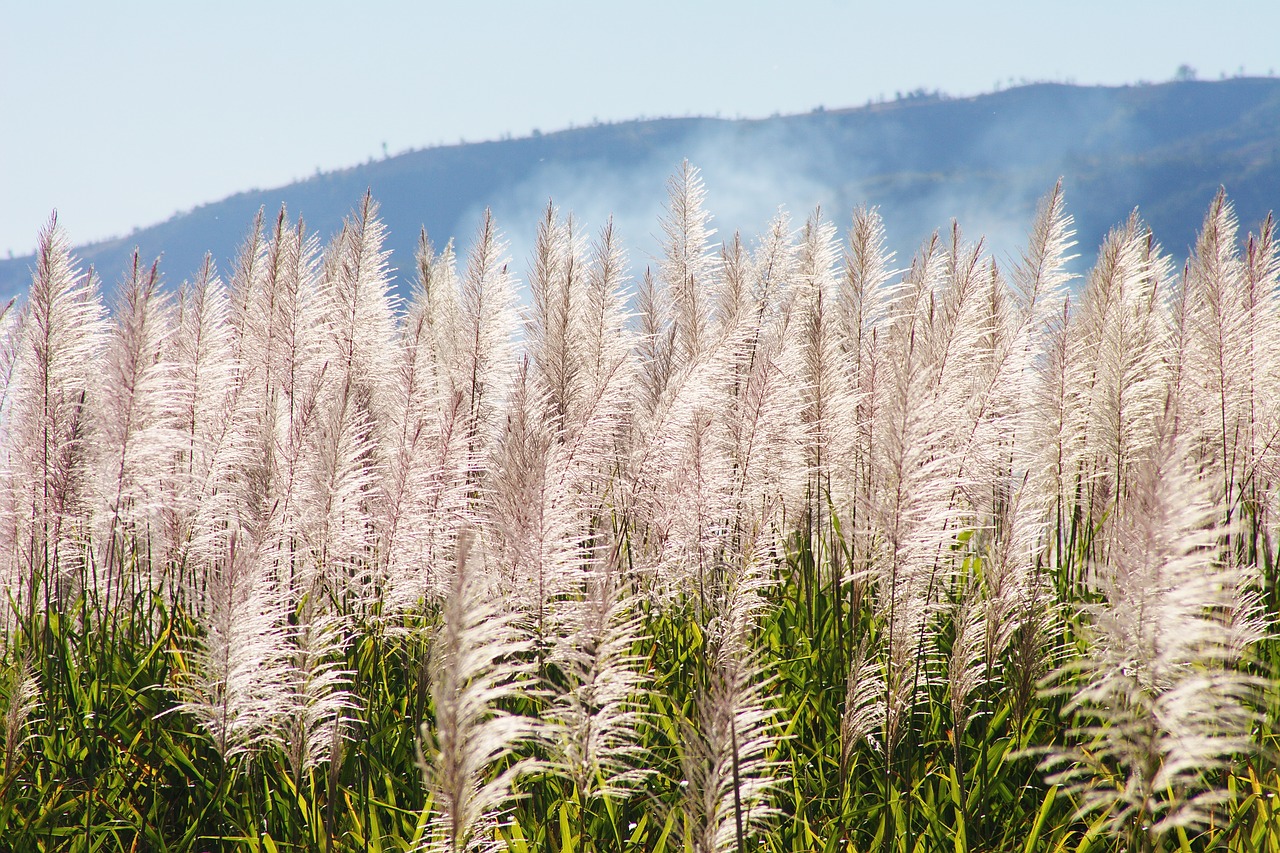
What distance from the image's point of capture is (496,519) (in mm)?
2340

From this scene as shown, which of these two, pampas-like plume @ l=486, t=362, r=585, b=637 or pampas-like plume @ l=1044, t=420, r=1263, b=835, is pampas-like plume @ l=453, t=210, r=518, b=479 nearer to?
pampas-like plume @ l=486, t=362, r=585, b=637

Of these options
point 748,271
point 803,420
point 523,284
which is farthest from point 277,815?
point 748,271

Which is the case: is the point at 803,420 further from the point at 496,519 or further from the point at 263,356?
the point at 263,356

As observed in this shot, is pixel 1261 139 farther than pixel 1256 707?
Yes

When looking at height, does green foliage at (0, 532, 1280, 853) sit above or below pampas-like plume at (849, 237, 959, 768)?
below

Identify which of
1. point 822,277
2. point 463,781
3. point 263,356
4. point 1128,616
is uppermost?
point 822,277

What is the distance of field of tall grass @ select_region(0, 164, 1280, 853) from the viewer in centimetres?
187

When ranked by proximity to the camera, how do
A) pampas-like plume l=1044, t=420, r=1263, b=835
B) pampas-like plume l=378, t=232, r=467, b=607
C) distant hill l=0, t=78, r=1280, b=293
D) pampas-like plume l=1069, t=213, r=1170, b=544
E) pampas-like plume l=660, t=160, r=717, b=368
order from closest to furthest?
pampas-like plume l=1044, t=420, r=1263, b=835 < pampas-like plume l=378, t=232, r=467, b=607 < pampas-like plume l=1069, t=213, r=1170, b=544 < pampas-like plume l=660, t=160, r=717, b=368 < distant hill l=0, t=78, r=1280, b=293

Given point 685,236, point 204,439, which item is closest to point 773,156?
point 685,236

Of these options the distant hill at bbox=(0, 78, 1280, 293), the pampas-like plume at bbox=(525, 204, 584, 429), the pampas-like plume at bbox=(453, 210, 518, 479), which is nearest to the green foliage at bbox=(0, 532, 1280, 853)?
the pampas-like plume at bbox=(525, 204, 584, 429)

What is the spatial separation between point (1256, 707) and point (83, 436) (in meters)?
4.73

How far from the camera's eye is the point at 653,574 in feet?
9.41

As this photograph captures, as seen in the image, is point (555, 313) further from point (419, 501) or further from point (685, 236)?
point (419, 501)

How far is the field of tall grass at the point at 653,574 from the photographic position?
73.7 inches
